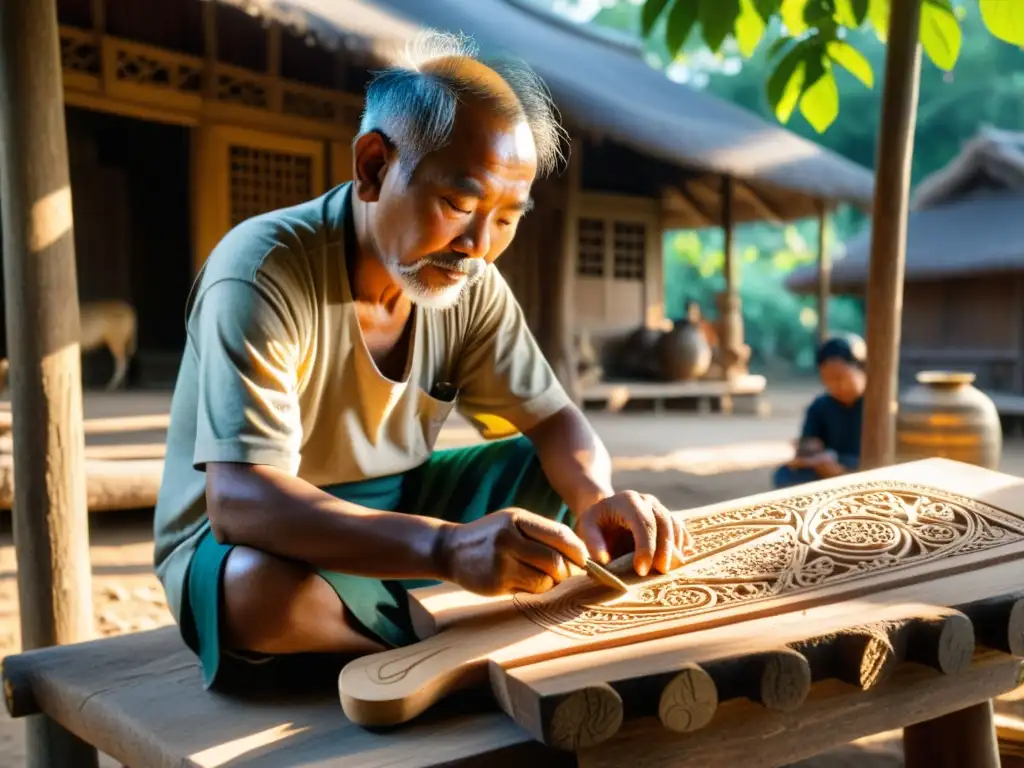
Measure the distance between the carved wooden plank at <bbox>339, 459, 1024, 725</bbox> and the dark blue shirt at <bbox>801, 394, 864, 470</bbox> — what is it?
84.0 inches

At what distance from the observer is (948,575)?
159cm

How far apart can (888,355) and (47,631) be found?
7.45 feet

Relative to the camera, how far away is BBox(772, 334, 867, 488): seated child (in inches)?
159

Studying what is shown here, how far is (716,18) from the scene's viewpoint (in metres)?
2.04

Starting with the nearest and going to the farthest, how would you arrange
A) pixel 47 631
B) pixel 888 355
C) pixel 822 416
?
pixel 47 631 → pixel 888 355 → pixel 822 416

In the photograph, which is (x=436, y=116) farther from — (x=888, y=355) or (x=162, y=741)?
(x=888, y=355)

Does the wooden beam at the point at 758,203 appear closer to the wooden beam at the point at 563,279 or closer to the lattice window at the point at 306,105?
the wooden beam at the point at 563,279

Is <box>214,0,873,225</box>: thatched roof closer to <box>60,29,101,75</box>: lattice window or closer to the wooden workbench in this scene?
<box>60,29,101,75</box>: lattice window

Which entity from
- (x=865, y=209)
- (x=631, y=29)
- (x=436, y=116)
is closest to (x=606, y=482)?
(x=436, y=116)

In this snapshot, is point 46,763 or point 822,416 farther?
point 822,416

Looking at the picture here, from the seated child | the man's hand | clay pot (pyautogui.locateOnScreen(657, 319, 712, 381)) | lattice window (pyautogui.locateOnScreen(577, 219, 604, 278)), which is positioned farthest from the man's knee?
lattice window (pyautogui.locateOnScreen(577, 219, 604, 278))

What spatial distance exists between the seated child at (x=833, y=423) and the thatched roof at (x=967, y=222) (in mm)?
6635

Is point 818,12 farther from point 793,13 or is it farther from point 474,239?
point 474,239

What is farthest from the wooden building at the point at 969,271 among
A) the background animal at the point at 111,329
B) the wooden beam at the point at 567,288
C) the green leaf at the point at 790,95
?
the green leaf at the point at 790,95
